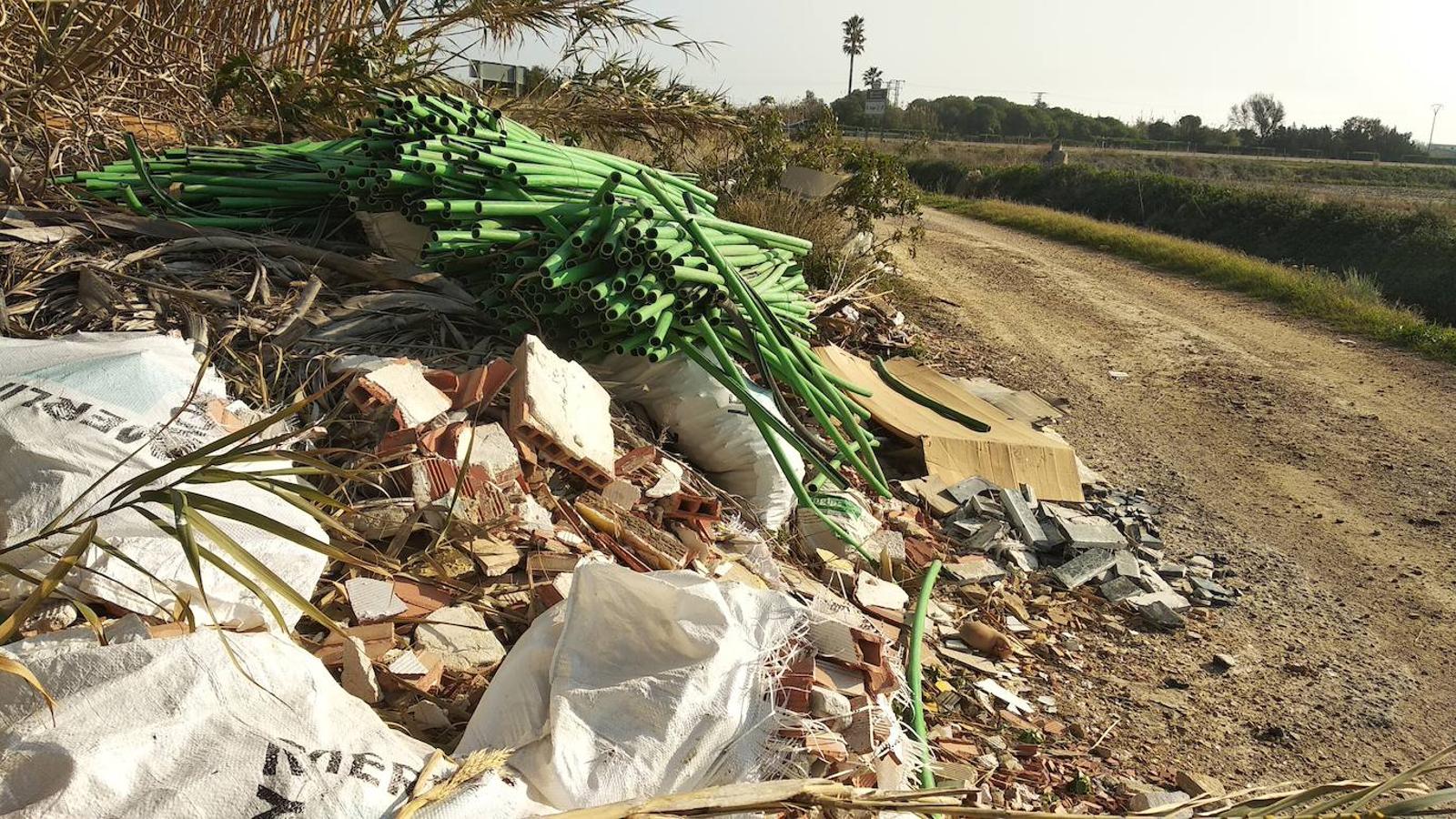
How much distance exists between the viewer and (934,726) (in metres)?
3.29

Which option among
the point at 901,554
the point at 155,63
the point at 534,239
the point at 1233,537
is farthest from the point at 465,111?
the point at 1233,537

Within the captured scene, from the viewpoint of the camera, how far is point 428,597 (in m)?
2.54

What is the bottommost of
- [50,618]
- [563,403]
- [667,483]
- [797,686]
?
[797,686]

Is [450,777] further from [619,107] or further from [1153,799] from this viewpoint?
[619,107]

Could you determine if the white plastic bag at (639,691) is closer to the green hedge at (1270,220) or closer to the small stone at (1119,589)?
the small stone at (1119,589)

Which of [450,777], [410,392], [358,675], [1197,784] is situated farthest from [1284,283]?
[450,777]

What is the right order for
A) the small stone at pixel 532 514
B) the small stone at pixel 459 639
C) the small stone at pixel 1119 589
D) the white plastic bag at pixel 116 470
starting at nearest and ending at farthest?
the white plastic bag at pixel 116 470
the small stone at pixel 459 639
the small stone at pixel 532 514
the small stone at pixel 1119 589

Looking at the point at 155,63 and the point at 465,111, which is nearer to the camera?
the point at 465,111

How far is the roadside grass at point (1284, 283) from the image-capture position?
900cm

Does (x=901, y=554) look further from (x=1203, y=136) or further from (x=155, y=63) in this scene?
(x=1203, y=136)

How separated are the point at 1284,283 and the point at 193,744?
12.0m

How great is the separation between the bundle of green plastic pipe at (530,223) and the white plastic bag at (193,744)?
2.13 metres

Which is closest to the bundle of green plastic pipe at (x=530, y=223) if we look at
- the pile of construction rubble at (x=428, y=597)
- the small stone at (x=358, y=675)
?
the pile of construction rubble at (x=428, y=597)

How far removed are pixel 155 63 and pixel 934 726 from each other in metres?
4.51
